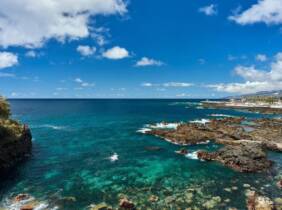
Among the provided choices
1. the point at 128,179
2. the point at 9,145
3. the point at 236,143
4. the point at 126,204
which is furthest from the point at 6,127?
the point at 236,143

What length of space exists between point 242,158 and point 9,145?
44506 millimetres

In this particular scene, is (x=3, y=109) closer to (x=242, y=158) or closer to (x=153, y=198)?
(x=153, y=198)

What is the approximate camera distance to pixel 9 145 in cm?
4684

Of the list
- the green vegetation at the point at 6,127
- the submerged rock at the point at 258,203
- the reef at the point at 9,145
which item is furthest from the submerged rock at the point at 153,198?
the green vegetation at the point at 6,127

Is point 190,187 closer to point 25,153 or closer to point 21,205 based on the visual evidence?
point 21,205

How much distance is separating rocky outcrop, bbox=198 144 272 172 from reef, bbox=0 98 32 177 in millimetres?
37058

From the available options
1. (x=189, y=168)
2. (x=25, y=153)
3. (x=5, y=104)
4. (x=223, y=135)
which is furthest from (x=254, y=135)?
(x=5, y=104)

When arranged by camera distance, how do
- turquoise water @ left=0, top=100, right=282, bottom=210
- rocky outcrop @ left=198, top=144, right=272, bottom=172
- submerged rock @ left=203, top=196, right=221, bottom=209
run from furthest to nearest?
rocky outcrop @ left=198, top=144, right=272, bottom=172 < turquoise water @ left=0, top=100, right=282, bottom=210 < submerged rock @ left=203, top=196, right=221, bottom=209

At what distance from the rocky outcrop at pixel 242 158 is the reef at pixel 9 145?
37058mm

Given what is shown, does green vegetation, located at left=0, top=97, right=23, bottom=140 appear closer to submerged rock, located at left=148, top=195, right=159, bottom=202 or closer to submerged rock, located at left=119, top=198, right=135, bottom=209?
submerged rock, located at left=119, top=198, right=135, bottom=209

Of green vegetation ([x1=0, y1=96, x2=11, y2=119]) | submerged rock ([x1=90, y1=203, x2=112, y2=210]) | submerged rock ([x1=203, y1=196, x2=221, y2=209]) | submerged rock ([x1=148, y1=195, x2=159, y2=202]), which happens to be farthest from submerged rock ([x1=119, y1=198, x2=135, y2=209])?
green vegetation ([x1=0, y1=96, x2=11, y2=119])

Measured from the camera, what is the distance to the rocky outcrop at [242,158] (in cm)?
4503

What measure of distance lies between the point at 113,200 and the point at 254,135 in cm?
5437

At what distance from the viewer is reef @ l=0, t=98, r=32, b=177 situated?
44006mm
